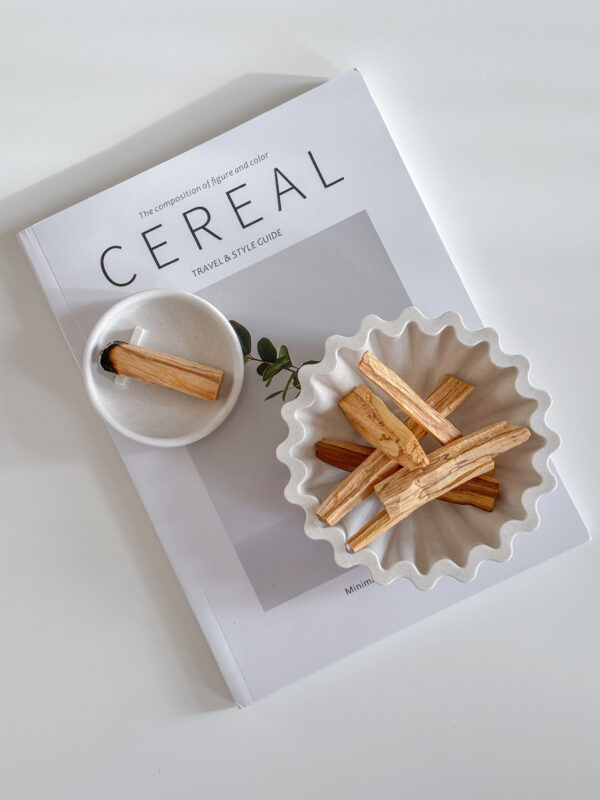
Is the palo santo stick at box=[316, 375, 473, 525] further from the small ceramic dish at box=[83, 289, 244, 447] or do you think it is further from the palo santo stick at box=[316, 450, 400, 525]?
the small ceramic dish at box=[83, 289, 244, 447]

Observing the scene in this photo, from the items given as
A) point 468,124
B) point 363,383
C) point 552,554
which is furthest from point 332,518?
point 468,124

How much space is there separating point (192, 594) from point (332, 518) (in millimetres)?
162

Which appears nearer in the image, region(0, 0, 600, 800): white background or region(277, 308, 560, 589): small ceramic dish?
region(277, 308, 560, 589): small ceramic dish

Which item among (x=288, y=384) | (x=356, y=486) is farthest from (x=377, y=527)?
(x=288, y=384)

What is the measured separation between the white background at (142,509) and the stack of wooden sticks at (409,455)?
13 cm

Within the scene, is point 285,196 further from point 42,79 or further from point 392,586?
point 392,586

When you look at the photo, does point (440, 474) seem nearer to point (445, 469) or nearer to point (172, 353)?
point (445, 469)

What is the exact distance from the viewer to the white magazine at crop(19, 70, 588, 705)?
55 centimetres

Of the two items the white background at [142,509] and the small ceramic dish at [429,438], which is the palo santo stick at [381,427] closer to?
the small ceramic dish at [429,438]

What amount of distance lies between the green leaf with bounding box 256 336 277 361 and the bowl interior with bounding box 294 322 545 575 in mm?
78

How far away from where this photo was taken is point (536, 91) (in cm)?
57

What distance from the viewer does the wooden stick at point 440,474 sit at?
1.47 feet

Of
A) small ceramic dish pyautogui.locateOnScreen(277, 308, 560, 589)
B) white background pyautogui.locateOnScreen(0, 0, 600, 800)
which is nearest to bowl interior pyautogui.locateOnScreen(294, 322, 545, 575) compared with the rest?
small ceramic dish pyautogui.locateOnScreen(277, 308, 560, 589)

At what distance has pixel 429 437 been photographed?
0.50 meters
